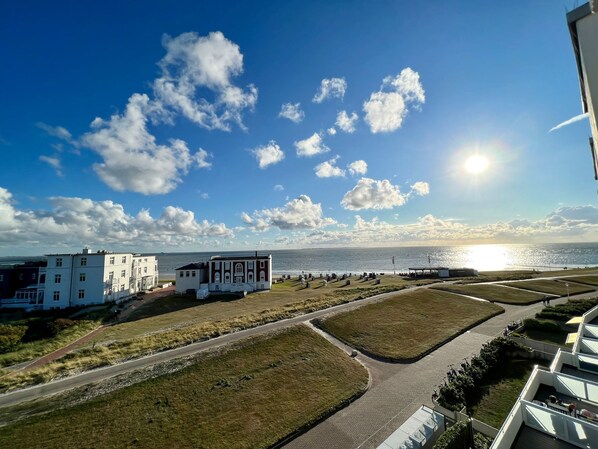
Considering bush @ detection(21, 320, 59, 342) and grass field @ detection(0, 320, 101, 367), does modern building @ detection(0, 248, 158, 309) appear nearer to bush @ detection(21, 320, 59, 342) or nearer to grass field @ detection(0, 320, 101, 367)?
grass field @ detection(0, 320, 101, 367)

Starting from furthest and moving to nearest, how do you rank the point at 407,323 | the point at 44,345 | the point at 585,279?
1. the point at 585,279
2. the point at 407,323
3. the point at 44,345

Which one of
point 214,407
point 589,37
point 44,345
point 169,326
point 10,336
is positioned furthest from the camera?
point 169,326

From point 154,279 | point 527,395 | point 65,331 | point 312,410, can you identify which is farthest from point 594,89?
point 154,279

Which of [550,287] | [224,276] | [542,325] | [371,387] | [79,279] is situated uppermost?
[79,279]

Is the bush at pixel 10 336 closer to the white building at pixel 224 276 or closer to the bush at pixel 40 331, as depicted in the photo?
the bush at pixel 40 331

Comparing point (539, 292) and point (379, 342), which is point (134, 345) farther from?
point (539, 292)

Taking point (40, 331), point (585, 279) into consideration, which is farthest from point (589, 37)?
point (585, 279)

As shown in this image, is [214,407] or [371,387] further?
[371,387]

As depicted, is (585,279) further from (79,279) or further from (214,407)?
(79,279)

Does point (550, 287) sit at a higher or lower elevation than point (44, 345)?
higher
